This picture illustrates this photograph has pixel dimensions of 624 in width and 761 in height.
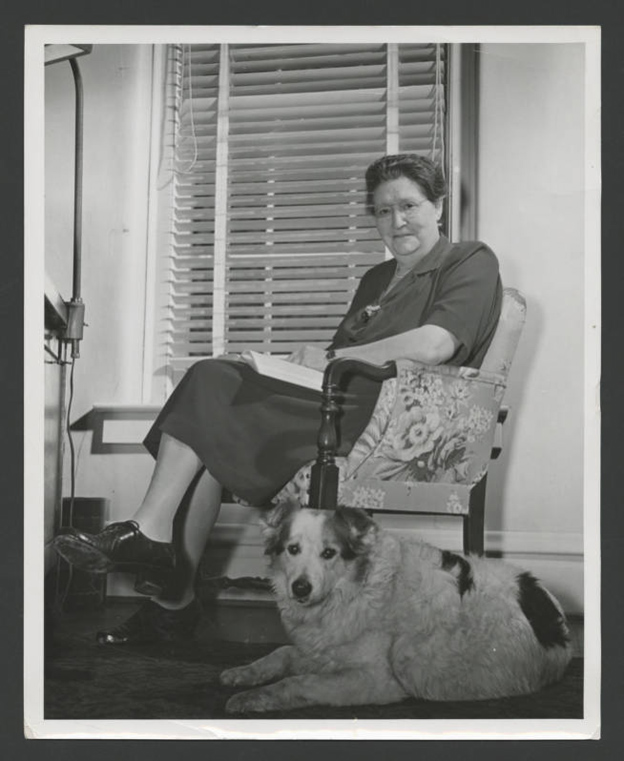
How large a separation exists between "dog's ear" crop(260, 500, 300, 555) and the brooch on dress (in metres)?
0.55

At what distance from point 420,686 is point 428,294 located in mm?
979

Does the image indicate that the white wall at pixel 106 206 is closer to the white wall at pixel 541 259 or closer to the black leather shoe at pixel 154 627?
the black leather shoe at pixel 154 627

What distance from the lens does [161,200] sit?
8.64ft

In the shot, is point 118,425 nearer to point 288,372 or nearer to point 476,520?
point 288,372

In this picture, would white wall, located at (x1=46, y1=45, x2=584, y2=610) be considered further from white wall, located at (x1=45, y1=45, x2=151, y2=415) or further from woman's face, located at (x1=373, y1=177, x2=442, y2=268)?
woman's face, located at (x1=373, y1=177, x2=442, y2=268)

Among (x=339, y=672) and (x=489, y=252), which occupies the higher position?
(x=489, y=252)

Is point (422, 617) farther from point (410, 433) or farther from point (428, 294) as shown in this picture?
point (428, 294)

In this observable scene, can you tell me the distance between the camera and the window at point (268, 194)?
2584 millimetres

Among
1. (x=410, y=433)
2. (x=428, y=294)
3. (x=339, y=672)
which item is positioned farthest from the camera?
(x=428, y=294)

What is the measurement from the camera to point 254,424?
2.39 meters

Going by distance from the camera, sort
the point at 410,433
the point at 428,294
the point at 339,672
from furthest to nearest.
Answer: the point at 428,294 < the point at 410,433 < the point at 339,672

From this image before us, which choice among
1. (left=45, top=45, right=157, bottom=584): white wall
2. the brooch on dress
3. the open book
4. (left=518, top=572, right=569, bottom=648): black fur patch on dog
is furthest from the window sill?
(left=518, top=572, right=569, bottom=648): black fur patch on dog

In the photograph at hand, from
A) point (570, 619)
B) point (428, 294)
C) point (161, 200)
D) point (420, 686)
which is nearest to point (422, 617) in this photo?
point (420, 686)

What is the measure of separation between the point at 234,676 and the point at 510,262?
1.27m
